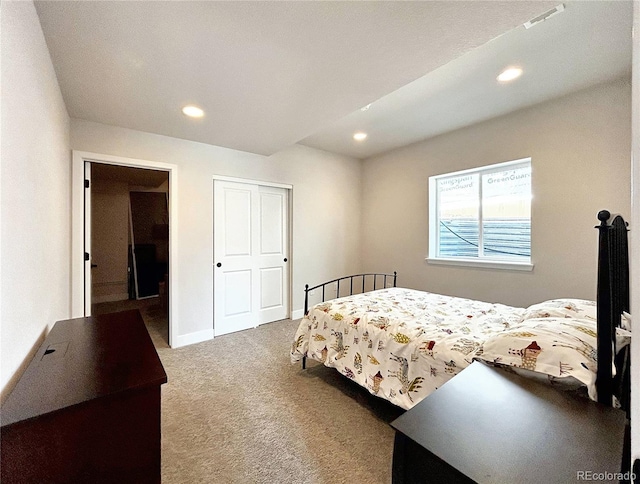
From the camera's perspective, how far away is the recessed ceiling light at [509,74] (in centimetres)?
226

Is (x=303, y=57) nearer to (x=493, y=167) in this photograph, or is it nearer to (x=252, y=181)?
(x=252, y=181)

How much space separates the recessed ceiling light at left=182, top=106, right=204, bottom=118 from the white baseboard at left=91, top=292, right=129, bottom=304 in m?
4.60

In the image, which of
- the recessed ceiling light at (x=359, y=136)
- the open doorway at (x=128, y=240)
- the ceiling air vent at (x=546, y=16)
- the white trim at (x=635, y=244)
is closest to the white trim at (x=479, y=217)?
the recessed ceiling light at (x=359, y=136)

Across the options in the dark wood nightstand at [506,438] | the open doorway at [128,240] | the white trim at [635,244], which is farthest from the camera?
the open doorway at [128,240]

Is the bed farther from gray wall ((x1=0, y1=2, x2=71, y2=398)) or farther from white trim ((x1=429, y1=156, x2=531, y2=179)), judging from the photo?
gray wall ((x1=0, y1=2, x2=71, y2=398))

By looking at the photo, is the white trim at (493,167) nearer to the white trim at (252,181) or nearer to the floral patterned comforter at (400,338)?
the floral patterned comforter at (400,338)

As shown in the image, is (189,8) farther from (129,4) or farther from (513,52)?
(513,52)

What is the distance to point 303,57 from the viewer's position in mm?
1707

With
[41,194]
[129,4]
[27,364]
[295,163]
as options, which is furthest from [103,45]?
[295,163]

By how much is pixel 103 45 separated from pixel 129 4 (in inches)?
17.6

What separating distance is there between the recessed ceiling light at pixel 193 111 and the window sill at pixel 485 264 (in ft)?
10.5

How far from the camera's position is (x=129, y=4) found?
53.0 inches

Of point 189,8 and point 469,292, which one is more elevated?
point 189,8

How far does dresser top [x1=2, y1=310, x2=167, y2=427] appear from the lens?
906 mm
